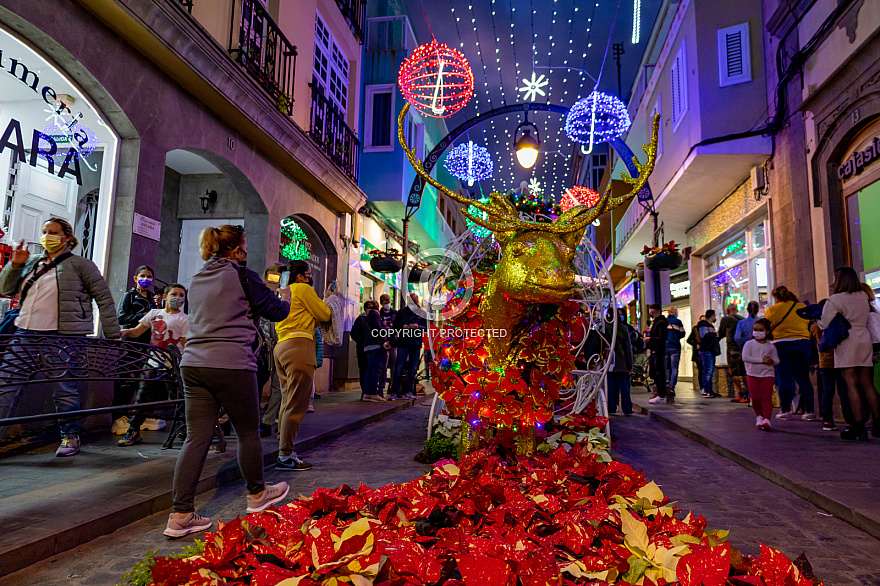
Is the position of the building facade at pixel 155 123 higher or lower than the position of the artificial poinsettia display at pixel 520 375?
higher

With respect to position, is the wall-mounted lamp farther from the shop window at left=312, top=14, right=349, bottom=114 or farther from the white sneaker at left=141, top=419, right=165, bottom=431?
the white sneaker at left=141, top=419, right=165, bottom=431

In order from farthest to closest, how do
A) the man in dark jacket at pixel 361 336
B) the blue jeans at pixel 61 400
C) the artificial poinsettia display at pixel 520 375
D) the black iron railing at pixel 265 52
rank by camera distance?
the man in dark jacket at pixel 361 336
the black iron railing at pixel 265 52
the blue jeans at pixel 61 400
the artificial poinsettia display at pixel 520 375

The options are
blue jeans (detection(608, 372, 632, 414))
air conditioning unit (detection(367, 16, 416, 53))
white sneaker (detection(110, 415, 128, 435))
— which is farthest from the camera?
air conditioning unit (detection(367, 16, 416, 53))

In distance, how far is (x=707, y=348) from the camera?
11141 mm

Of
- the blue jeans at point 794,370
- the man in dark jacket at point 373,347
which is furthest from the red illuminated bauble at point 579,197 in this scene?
the blue jeans at point 794,370

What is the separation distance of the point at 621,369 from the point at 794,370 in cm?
230

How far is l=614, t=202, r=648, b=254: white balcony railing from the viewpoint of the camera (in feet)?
53.2

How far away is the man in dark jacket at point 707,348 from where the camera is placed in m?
11.1

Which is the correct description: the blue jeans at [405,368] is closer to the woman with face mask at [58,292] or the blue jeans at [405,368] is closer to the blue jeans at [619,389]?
the blue jeans at [619,389]

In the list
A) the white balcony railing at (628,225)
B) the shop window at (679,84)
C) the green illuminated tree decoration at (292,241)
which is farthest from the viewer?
the white balcony railing at (628,225)

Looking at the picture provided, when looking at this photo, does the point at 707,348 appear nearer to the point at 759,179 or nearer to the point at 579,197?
the point at 759,179

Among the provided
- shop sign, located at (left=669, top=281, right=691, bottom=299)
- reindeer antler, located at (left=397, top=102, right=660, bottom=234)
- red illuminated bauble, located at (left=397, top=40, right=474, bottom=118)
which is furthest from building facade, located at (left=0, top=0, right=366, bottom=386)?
shop sign, located at (left=669, top=281, right=691, bottom=299)

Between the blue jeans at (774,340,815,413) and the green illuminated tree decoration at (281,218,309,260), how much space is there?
8.56m

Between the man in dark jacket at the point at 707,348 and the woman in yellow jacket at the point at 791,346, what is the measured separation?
3.36m
